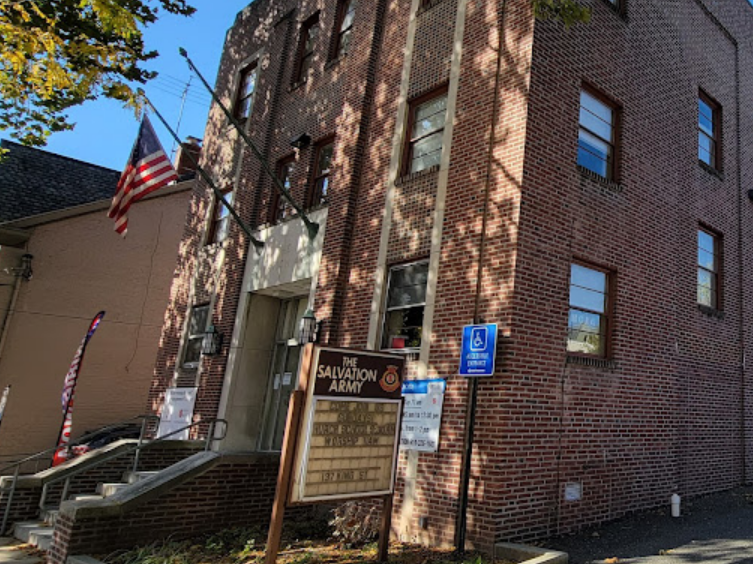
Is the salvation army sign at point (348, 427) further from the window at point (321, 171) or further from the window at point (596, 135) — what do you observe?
the window at point (321, 171)

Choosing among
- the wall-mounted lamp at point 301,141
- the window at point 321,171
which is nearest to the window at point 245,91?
the wall-mounted lamp at point 301,141

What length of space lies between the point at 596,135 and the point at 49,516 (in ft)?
36.7

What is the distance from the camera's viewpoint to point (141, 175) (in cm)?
1129

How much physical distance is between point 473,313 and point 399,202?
2.86 metres

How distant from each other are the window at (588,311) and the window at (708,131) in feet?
17.3

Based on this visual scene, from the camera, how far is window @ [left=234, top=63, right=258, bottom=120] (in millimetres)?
16297

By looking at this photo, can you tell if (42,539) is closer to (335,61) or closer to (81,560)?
(81,560)

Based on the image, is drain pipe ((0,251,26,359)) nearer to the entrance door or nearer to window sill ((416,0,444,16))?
the entrance door

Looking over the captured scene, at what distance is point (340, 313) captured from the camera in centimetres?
1072

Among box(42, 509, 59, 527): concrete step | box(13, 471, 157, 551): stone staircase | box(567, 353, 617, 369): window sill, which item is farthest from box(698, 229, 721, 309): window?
box(42, 509, 59, 527): concrete step

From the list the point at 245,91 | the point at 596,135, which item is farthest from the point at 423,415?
the point at 245,91

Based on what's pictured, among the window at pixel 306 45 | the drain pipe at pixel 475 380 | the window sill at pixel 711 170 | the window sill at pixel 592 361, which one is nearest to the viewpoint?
the drain pipe at pixel 475 380

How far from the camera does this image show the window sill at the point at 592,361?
8555 millimetres

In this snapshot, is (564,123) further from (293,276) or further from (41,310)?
(41,310)
